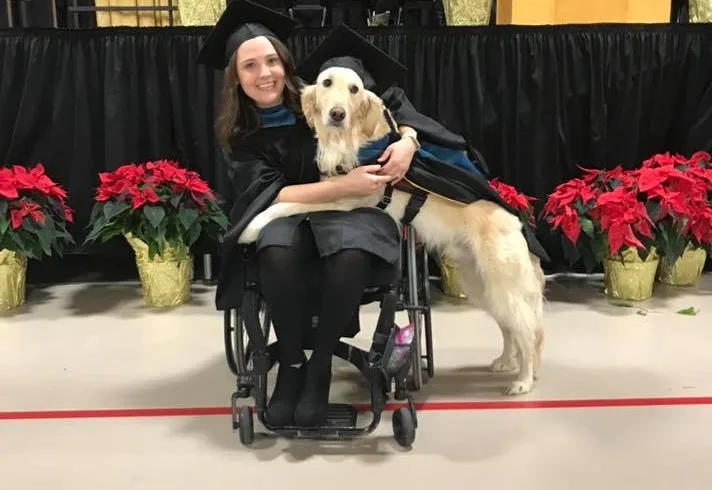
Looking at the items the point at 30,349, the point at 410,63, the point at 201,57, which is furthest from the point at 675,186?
the point at 30,349

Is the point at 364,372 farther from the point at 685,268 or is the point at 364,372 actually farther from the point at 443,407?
the point at 685,268

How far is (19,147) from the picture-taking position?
12.1 feet

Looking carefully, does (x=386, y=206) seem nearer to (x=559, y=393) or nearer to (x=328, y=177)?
(x=328, y=177)

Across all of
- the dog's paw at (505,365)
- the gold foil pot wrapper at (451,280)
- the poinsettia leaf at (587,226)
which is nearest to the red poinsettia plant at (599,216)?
the poinsettia leaf at (587,226)

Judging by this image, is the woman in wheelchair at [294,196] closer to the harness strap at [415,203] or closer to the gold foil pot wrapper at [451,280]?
the harness strap at [415,203]

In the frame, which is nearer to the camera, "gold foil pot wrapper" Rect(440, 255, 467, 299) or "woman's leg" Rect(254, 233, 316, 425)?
"woman's leg" Rect(254, 233, 316, 425)

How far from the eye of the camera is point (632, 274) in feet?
11.3

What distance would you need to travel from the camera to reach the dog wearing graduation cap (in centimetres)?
217

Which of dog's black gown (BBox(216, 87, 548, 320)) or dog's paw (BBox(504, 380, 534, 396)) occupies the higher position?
dog's black gown (BBox(216, 87, 548, 320))

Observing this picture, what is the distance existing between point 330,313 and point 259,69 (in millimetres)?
766

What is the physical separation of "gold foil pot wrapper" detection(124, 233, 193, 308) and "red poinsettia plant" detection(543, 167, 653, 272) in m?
1.80

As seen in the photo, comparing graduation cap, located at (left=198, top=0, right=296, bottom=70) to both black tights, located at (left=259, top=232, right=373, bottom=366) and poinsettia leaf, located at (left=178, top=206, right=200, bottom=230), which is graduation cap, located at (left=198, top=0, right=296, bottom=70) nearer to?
black tights, located at (left=259, top=232, right=373, bottom=366)

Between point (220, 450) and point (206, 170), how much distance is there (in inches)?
81.4

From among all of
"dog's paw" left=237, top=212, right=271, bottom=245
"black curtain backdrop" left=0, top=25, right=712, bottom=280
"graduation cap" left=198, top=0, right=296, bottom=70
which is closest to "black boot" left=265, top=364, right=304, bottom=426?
"dog's paw" left=237, top=212, right=271, bottom=245
